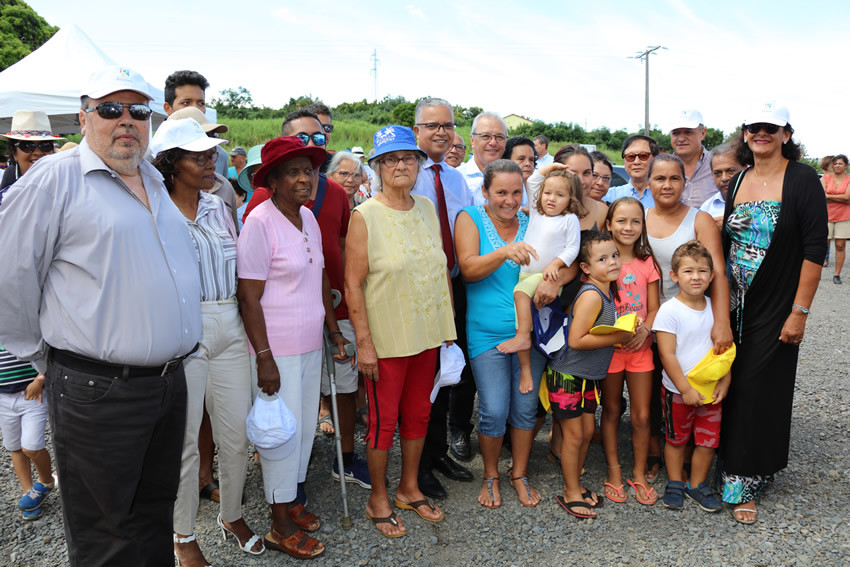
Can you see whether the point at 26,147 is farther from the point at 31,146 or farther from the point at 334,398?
the point at 334,398

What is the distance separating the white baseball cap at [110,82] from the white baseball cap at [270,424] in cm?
151

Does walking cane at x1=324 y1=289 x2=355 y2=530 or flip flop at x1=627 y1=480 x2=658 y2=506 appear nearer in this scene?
walking cane at x1=324 y1=289 x2=355 y2=530

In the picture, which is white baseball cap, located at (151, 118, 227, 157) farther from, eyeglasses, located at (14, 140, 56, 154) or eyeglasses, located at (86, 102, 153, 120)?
eyeglasses, located at (14, 140, 56, 154)

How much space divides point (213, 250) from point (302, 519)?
164cm

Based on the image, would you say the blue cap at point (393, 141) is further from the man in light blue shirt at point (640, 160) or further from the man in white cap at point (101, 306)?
the man in light blue shirt at point (640, 160)

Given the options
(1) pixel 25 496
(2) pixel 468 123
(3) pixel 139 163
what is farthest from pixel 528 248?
(2) pixel 468 123

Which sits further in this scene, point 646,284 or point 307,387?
point 646,284

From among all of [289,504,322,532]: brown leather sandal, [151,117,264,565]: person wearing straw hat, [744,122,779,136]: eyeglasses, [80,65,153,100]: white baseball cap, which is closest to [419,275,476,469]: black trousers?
[289,504,322,532]: brown leather sandal

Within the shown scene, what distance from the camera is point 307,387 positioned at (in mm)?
3035

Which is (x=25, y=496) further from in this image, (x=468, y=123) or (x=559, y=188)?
(x=468, y=123)

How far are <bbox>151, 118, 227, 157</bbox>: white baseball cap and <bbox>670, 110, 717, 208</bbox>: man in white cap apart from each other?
3.64 metres

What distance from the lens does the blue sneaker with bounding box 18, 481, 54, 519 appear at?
3346mm

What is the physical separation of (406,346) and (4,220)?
73.3 inches

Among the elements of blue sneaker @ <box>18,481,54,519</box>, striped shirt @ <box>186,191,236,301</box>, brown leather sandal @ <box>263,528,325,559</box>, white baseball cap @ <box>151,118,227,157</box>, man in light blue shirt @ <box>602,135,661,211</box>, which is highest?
white baseball cap @ <box>151,118,227,157</box>
